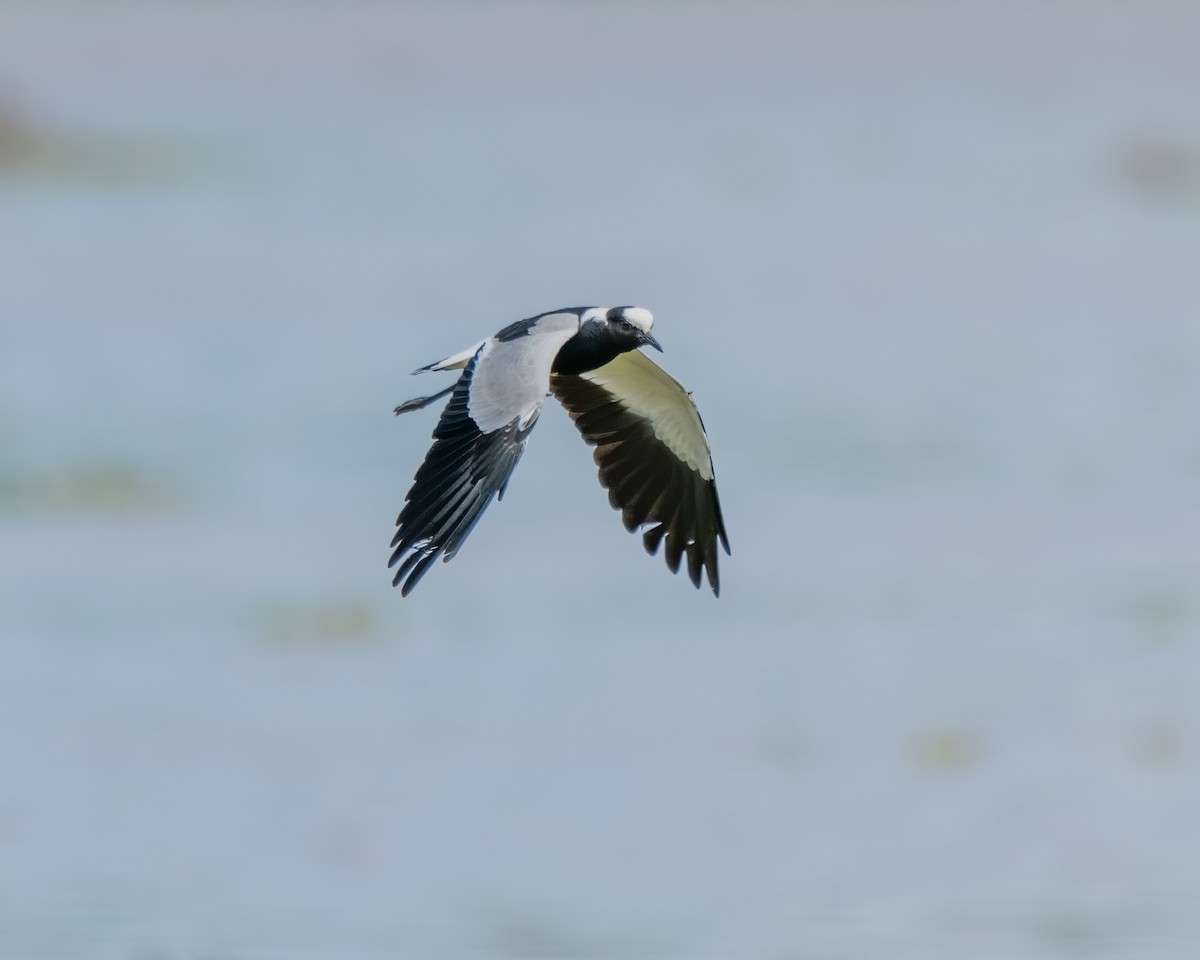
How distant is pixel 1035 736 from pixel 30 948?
432 cm

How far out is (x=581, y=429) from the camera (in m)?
7.95

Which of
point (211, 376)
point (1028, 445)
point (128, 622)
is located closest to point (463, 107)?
point (211, 376)

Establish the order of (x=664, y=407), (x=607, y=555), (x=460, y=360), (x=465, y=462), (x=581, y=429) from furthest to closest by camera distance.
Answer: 1. (x=607, y=555)
2. (x=581, y=429)
3. (x=664, y=407)
4. (x=460, y=360)
5. (x=465, y=462)

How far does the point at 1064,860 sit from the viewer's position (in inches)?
356

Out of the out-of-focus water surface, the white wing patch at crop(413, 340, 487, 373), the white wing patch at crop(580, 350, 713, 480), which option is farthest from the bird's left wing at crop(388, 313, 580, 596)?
the out-of-focus water surface

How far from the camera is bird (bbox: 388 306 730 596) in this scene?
20.8 ft

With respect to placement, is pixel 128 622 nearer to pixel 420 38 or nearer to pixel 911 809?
pixel 911 809

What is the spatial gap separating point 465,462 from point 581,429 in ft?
5.27

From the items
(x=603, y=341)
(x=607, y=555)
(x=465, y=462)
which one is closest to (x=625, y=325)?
(x=603, y=341)

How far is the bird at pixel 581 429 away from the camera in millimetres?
6328

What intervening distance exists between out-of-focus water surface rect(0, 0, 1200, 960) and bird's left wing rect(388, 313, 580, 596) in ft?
7.21

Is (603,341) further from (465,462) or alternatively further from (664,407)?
(465,462)

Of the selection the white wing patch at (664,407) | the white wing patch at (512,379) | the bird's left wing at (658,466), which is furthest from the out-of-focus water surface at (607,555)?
the white wing patch at (512,379)

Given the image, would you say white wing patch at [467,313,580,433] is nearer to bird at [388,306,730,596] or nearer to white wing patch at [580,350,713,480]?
bird at [388,306,730,596]
